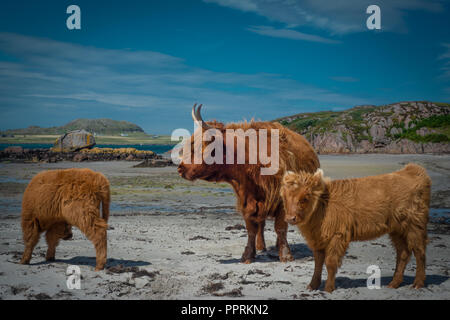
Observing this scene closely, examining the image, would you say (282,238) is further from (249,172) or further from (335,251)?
(335,251)

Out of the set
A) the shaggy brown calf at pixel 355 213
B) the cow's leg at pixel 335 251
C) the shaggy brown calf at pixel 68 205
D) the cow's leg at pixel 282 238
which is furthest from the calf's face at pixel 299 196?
the shaggy brown calf at pixel 68 205

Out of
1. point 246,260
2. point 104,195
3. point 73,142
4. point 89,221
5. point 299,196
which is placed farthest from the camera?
point 73,142

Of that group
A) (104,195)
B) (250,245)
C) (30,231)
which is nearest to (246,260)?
(250,245)

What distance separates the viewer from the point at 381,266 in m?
7.35

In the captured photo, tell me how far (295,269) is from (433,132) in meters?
59.9

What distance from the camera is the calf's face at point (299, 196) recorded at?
519 centimetres

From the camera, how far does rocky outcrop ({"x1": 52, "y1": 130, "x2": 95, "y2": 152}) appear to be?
202 ft

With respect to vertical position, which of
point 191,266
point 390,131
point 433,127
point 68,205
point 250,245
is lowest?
point 191,266

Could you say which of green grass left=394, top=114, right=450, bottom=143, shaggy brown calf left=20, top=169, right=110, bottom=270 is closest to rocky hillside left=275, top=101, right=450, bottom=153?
green grass left=394, top=114, right=450, bottom=143

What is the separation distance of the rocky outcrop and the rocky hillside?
34.9 m

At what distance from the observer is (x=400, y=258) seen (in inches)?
229

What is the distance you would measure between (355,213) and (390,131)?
62899 mm

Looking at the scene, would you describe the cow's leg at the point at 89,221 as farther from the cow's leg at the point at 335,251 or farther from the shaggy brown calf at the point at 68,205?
the cow's leg at the point at 335,251

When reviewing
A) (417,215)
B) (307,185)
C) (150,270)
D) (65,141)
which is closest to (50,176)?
(150,270)
